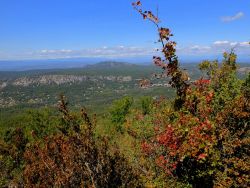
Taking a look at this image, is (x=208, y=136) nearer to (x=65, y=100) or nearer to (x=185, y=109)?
(x=185, y=109)

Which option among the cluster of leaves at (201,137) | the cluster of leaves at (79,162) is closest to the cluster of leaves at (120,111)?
the cluster of leaves at (79,162)

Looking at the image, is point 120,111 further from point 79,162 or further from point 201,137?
point 201,137

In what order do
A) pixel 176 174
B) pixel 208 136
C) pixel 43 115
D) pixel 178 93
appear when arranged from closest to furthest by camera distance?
pixel 208 136, pixel 178 93, pixel 176 174, pixel 43 115

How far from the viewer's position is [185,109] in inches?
608

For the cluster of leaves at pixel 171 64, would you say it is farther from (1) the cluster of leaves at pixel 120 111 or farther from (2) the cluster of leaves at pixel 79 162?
(1) the cluster of leaves at pixel 120 111

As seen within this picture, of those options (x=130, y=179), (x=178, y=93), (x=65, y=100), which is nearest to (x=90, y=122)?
(x=65, y=100)

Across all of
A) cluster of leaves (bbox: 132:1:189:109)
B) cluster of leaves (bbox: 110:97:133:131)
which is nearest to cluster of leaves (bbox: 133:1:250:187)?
cluster of leaves (bbox: 132:1:189:109)

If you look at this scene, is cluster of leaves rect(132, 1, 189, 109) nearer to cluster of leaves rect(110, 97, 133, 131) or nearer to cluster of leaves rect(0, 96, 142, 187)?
cluster of leaves rect(0, 96, 142, 187)

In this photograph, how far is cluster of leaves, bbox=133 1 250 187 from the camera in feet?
46.2

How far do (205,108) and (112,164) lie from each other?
5288 mm

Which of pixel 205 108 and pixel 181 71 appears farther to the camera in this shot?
pixel 205 108

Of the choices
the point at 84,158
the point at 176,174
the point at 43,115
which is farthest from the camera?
the point at 43,115

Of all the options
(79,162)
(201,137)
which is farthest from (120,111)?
(201,137)

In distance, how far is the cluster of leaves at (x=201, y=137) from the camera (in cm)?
1407
